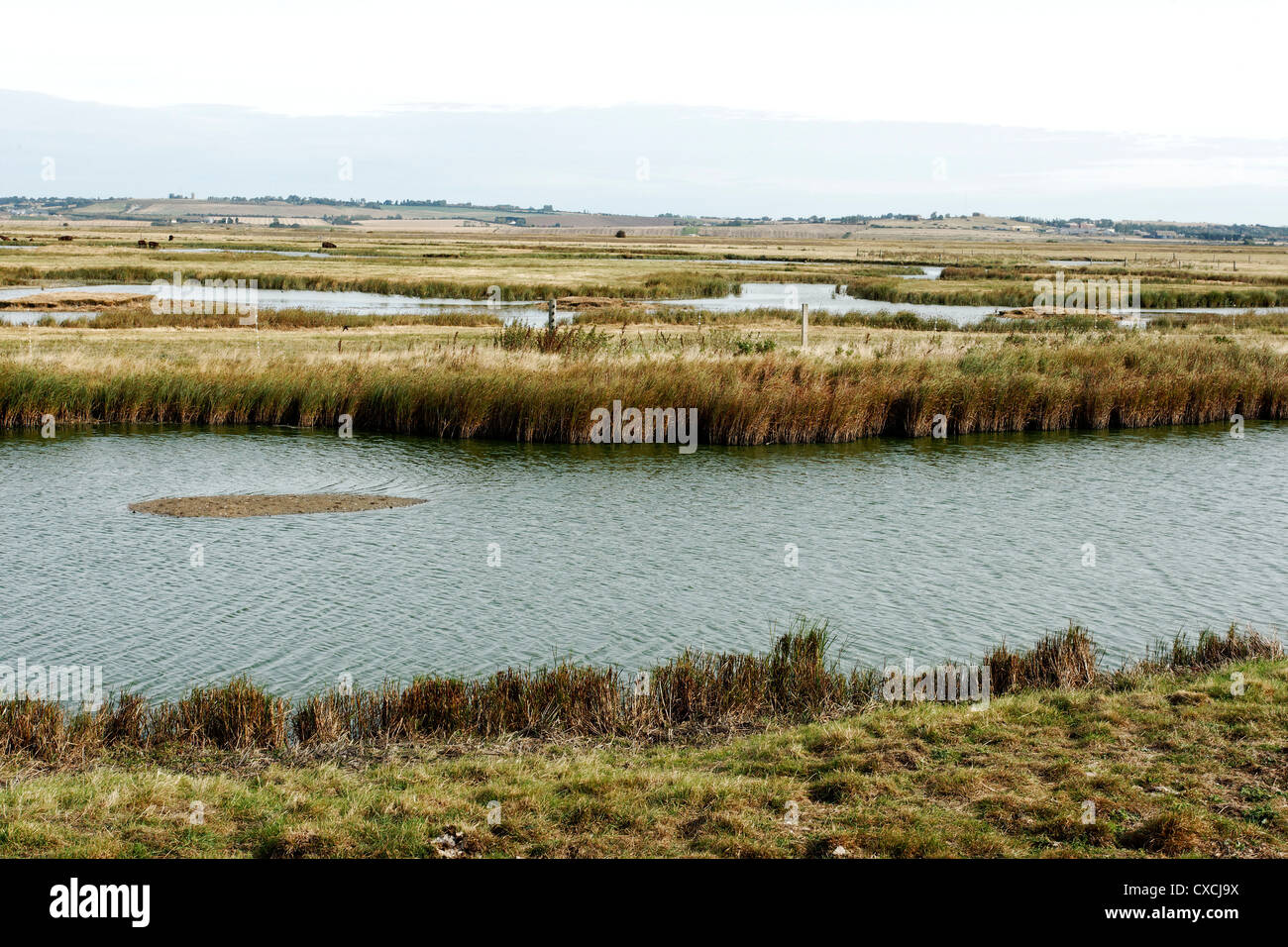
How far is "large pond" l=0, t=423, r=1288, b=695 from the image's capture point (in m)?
14.6

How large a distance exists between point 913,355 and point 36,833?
31.8 metres

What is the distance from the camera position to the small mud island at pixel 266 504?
22109 millimetres

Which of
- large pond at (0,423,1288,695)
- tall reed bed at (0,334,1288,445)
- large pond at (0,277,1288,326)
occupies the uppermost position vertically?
large pond at (0,277,1288,326)

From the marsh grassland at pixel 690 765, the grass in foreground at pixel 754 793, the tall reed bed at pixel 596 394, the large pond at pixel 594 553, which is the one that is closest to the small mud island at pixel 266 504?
the large pond at pixel 594 553

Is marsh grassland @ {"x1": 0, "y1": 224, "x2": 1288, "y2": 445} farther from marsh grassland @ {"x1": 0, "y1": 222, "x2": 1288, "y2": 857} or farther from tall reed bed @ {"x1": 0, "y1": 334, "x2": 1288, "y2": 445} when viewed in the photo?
marsh grassland @ {"x1": 0, "y1": 222, "x2": 1288, "y2": 857}

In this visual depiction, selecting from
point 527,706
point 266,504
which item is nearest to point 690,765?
point 527,706

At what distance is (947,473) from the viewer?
2738cm

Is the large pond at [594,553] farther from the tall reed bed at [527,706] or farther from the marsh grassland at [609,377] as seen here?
the tall reed bed at [527,706]

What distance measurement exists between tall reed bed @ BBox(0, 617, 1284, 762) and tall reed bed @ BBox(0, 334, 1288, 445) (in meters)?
18.8

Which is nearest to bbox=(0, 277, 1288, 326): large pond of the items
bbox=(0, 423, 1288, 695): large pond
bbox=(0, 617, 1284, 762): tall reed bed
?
bbox=(0, 423, 1288, 695): large pond

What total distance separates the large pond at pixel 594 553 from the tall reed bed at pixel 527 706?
1.77 m

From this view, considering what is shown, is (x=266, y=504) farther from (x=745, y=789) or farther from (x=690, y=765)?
(x=745, y=789)
